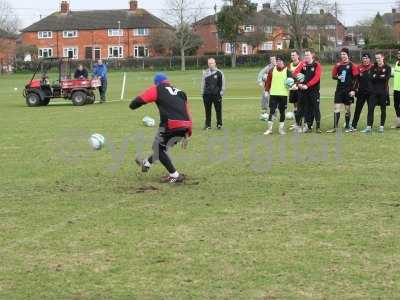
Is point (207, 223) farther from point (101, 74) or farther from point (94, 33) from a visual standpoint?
point (94, 33)

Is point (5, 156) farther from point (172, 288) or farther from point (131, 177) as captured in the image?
point (172, 288)

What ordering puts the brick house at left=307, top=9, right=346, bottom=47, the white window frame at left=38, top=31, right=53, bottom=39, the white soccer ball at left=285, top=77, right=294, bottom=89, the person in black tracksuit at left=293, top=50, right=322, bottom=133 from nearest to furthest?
the white soccer ball at left=285, top=77, right=294, bottom=89, the person in black tracksuit at left=293, top=50, right=322, bottom=133, the brick house at left=307, top=9, right=346, bottom=47, the white window frame at left=38, top=31, right=53, bottom=39

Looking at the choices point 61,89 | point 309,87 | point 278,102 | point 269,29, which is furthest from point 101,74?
point 269,29

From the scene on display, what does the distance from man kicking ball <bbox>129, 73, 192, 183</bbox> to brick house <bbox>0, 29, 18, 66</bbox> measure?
74.6m

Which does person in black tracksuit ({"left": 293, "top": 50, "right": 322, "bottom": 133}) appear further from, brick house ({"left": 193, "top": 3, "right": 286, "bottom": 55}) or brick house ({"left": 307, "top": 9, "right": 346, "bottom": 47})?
brick house ({"left": 193, "top": 3, "right": 286, "bottom": 55})

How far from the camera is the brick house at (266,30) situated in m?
91.4

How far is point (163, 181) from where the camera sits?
388 inches

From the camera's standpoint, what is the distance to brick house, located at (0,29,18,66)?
8288 cm

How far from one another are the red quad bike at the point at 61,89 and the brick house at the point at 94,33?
71062 mm

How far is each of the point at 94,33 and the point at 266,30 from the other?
2540 cm

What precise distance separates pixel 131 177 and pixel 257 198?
2.46 metres

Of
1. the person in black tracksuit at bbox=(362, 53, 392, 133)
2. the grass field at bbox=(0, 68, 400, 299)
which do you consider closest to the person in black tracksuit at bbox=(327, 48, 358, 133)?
the person in black tracksuit at bbox=(362, 53, 392, 133)

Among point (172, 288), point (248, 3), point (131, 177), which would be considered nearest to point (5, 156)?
point (131, 177)

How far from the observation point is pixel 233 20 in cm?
8581
